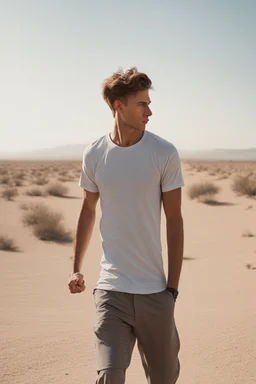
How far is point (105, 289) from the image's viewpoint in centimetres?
282

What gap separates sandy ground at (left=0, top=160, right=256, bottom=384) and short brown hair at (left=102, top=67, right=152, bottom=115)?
2.65 metres

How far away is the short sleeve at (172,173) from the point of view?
277 cm

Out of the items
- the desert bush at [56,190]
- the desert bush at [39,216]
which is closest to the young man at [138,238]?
the desert bush at [39,216]

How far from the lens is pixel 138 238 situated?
278 cm

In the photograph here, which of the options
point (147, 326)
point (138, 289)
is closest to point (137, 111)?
point (138, 289)

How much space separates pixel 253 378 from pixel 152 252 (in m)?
2.36

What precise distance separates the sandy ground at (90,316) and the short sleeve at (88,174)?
84.8 inches

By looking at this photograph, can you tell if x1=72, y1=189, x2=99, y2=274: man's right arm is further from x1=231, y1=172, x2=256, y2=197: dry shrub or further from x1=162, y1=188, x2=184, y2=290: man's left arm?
x1=231, y1=172, x2=256, y2=197: dry shrub

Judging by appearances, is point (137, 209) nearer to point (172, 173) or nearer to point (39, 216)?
point (172, 173)

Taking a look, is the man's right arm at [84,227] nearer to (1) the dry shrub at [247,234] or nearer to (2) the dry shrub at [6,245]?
(2) the dry shrub at [6,245]

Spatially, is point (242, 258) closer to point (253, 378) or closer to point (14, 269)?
point (14, 269)

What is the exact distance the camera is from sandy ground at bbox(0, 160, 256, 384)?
4.77m

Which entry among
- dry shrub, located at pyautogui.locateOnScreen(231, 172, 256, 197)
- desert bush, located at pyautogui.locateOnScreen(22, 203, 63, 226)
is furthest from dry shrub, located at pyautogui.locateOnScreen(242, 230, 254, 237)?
dry shrub, located at pyautogui.locateOnScreen(231, 172, 256, 197)

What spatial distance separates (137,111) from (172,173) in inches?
15.1
